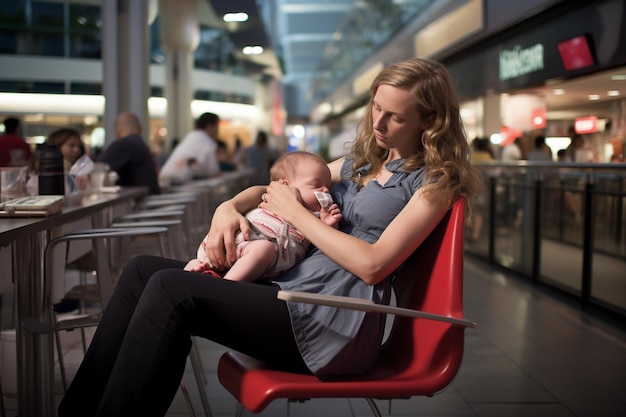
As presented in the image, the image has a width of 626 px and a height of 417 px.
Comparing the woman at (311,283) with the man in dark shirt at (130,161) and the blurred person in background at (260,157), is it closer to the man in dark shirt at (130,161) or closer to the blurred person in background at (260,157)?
the man in dark shirt at (130,161)

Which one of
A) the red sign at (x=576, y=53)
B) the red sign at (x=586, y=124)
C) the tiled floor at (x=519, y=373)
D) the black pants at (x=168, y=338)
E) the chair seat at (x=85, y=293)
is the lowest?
the tiled floor at (x=519, y=373)

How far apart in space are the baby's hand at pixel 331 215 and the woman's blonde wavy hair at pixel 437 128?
21 cm

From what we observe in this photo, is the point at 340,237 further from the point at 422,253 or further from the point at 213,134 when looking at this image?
the point at 213,134

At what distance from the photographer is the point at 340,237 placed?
5.84ft

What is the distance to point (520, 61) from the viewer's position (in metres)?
7.38

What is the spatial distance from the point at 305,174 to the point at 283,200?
14cm

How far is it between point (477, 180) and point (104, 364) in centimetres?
100

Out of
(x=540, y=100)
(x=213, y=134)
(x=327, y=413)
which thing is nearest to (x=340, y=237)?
(x=327, y=413)

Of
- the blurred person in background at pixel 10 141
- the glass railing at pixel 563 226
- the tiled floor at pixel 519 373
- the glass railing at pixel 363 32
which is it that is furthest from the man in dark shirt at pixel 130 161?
the glass railing at pixel 363 32

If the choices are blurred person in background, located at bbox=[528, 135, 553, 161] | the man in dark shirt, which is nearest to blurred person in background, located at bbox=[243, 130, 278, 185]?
blurred person in background, located at bbox=[528, 135, 553, 161]

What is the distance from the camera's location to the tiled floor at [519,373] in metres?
2.88

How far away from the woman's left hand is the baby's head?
39 millimetres

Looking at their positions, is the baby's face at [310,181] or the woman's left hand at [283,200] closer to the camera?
the woman's left hand at [283,200]

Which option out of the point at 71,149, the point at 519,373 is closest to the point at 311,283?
the point at 519,373
